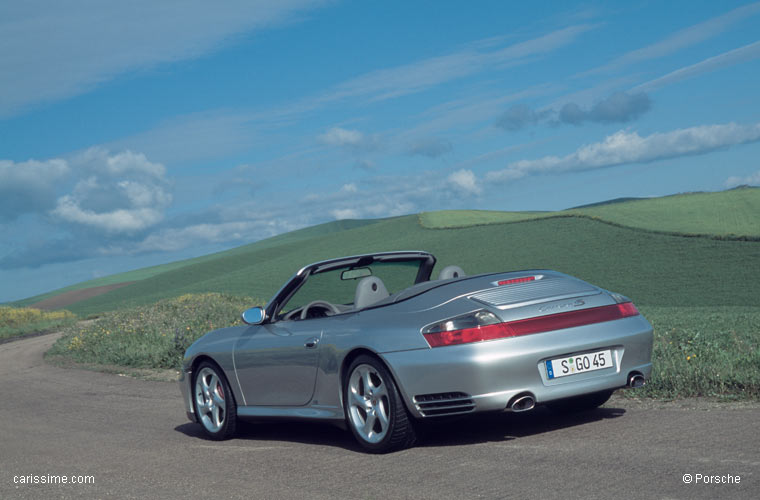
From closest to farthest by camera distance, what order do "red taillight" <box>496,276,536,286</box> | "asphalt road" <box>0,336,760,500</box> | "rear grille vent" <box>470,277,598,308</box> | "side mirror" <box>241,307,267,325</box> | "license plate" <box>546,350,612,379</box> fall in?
1. "asphalt road" <box>0,336,760,500</box>
2. "license plate" <box>546,350,612,379</box>
3. "rear grille vent" <box>470,277,598,308</box>
4. "red taillight" <box>496,276,536,286</box>
5. "side mirror" <box>241,307,267,325</box>

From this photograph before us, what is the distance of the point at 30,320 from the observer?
1818 inches

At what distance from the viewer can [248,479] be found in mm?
5754

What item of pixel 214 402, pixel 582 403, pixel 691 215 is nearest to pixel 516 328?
pixel 582 403

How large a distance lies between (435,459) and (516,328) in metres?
1.05

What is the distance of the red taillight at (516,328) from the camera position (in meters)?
5.72

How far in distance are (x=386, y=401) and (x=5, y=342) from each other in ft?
95.5

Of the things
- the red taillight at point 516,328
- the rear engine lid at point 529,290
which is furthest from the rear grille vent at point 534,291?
the red taillight at point 516,328

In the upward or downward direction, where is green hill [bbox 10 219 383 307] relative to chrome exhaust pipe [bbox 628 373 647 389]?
upward

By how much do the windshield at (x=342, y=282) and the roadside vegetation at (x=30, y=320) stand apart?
32134 mm

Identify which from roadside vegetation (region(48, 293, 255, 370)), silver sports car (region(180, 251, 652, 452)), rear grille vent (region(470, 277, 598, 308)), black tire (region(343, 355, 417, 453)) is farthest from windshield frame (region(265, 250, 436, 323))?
roadside vegetation (region(48, 293, 255, 370))

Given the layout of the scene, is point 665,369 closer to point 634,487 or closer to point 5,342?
point 634,487

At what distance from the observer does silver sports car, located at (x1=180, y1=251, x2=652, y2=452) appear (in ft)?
18.7

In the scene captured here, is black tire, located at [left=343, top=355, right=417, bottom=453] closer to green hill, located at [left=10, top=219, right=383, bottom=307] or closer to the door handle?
the door handle

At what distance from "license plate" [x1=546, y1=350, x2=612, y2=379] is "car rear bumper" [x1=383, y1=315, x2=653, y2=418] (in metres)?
0.03
